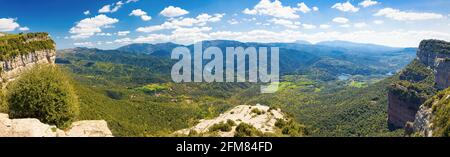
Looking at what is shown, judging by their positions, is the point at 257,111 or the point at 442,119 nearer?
the point at 442,119

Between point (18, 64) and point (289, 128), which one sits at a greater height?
point (18, 64)

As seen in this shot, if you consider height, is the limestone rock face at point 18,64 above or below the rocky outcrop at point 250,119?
above

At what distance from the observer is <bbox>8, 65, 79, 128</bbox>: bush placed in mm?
46281

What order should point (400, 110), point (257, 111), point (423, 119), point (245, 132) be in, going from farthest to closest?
point (400, 110) → point (423, 119) → point (257, 111) → point (245, 132)

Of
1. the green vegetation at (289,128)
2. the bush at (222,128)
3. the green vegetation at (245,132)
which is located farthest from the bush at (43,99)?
the green vegetation at (289,128)

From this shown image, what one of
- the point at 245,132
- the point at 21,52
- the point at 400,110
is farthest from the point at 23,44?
the point at 400,110

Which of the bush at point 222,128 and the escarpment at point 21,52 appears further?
the escarpment at point 21,52

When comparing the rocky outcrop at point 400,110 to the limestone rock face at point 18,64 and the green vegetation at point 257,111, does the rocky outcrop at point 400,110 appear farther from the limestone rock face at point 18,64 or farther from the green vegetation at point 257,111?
the limestone rock face at point 18,64

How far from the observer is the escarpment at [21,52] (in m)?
107

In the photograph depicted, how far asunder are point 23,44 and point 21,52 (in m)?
5.77

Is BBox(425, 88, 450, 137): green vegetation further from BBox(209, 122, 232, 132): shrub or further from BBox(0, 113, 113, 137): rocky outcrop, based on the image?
BBox(0, 113, 113, 137): rocky outcrop

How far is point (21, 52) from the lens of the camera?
385 feet

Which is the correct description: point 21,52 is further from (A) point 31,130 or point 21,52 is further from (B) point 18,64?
(A) point 31,130
